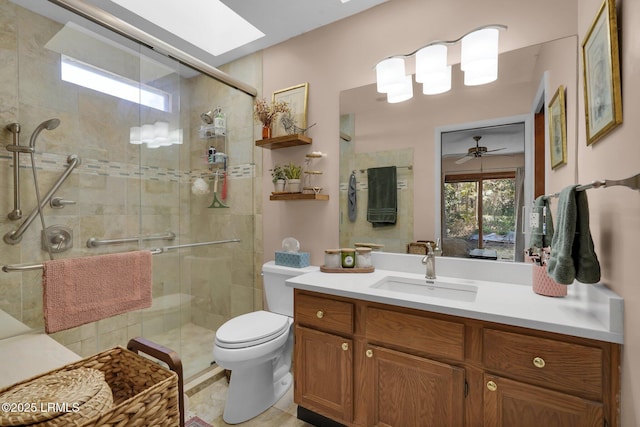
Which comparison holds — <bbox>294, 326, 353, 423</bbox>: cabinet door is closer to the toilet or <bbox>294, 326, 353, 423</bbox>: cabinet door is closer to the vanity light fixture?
the toilet

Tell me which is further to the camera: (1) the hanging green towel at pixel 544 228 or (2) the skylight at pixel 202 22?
(2) the skylight at pixel 202 22

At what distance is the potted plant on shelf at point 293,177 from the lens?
7.45 ft

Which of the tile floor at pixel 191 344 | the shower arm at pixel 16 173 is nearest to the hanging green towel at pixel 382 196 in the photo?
the tile floor at pixel 191 344

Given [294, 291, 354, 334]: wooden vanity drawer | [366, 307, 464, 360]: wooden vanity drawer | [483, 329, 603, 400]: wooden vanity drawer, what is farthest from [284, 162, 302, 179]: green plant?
[483, 329, 603, 400]: wooden vanity drawer

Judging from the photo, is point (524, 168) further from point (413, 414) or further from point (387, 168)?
point (413, 414)

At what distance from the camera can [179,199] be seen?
7.92 ft

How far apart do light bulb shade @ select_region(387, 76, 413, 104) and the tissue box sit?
1.19 m

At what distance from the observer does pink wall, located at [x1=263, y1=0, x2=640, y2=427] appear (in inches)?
35.5

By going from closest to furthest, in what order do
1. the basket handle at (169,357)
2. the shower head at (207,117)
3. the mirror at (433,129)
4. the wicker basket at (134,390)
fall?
the wicker basket at (134,390) → the basket handle at (169,357) → the mirror at (433,129) → the shower head at (207,117)

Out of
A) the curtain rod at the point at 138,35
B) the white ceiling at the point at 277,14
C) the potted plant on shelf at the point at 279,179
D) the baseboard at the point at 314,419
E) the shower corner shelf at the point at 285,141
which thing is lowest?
the baseboard at the point at 314,419

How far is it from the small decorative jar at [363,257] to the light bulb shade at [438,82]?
3.33 feet

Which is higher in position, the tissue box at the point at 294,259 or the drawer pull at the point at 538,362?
the tissue box at the point at 294,259

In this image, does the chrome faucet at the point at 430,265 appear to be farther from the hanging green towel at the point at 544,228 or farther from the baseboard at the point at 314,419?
the baseboard at the point at 314,419

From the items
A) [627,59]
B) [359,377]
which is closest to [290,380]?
[359,377]
